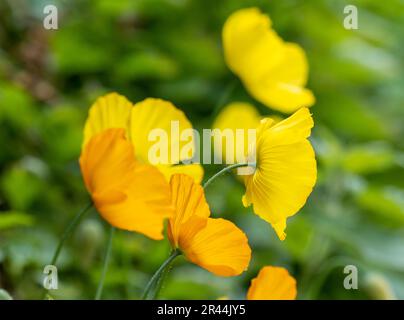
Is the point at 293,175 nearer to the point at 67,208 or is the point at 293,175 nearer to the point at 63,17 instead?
the point at 67,208

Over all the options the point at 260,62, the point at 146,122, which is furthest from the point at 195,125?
the point at 146,122

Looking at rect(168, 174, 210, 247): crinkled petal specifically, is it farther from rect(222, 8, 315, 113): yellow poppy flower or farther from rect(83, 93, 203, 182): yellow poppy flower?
rect(222, 8, 315, 113): yellow poppy flower

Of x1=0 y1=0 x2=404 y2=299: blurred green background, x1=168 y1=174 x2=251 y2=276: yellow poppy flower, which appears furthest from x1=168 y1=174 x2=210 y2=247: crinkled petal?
x1=0 y1=0 x2=404 y2=299: blurred green background

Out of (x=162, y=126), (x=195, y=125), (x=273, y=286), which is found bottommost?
(x=273, y=286)

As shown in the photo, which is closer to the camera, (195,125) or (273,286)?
(273,286)

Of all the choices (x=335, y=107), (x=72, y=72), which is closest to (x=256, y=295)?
(x=72, y=72)

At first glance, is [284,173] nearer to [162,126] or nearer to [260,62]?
[162,126]
